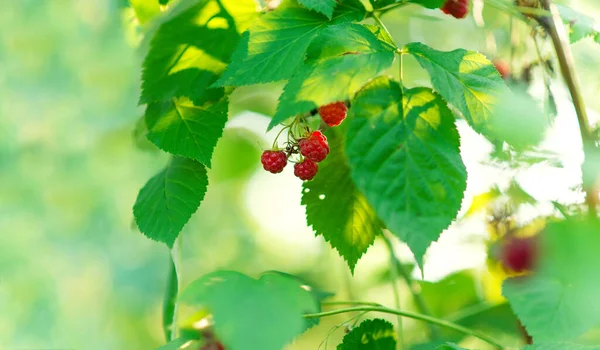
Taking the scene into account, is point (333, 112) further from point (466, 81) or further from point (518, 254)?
point (518, 254)

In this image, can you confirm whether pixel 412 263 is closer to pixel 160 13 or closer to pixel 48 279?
pixel 160 13

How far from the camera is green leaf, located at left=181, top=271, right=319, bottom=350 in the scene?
1.38 feet

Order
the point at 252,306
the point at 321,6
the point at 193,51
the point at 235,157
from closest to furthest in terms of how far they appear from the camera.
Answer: the point at 252,306, the point at 321,6, the point at 193,51, the point at 235,157

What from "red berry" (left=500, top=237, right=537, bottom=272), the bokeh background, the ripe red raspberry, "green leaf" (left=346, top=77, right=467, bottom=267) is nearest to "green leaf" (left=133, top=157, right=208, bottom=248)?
the ripe red raspberry

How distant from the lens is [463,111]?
495mm

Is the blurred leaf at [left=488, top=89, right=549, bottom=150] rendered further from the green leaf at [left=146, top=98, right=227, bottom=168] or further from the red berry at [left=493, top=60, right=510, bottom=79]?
the red berry at [left=493, top=60, right=510, bottom=79]

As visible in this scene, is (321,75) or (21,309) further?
(21,309)

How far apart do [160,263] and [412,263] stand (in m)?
3.57

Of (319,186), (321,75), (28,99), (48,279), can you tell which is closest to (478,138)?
(319,186)

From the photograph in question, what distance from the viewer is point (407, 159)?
48cm

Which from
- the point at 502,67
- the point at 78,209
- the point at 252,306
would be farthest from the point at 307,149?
the point at 78,209

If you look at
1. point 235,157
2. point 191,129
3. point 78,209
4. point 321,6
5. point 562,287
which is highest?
point 321,6

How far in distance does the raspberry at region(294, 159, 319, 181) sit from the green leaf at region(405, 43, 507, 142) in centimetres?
15

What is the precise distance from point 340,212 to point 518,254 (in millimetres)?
238
